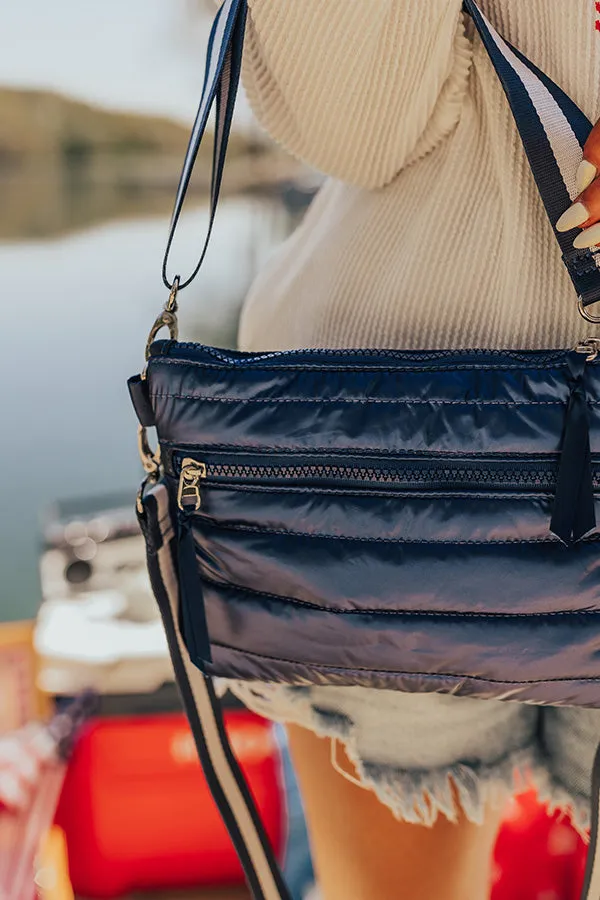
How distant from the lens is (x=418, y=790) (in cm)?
54

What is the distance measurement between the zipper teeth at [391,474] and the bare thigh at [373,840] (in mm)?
218

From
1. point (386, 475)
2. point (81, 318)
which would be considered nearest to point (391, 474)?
point (386, 475)

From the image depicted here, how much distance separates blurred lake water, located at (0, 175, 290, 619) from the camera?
244cm

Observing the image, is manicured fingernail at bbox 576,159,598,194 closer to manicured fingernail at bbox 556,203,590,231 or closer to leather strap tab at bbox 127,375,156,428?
manicured fingernail at bbox 556,203,590,231

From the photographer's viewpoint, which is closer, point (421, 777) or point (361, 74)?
point (361, 74)

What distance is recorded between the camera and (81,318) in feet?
11.2

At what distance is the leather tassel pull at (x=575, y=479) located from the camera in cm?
41

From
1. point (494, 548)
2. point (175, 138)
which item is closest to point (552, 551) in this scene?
point (494, 548)

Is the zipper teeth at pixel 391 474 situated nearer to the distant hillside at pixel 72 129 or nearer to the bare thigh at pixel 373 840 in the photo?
the bare thigh at pixel 373 840

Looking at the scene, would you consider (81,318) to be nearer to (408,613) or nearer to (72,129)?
(72,129)

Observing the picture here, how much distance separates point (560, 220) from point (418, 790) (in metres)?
0.38

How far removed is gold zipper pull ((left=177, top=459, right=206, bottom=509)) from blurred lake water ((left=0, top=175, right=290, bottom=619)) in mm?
1340

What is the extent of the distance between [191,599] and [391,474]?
0.50ft

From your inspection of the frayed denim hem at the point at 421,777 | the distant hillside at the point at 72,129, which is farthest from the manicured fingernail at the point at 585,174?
the distant hillside at the point at 72,129
